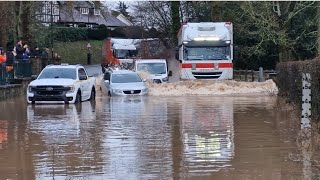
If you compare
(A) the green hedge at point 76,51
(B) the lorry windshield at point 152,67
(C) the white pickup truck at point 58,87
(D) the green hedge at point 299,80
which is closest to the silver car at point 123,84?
(C) the white pickup truck at point 58,87

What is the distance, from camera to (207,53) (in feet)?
119

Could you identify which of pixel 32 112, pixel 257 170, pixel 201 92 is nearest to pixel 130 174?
pixel 257 170

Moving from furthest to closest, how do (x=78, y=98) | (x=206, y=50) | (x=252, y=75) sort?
(x=252, y=75), (x=206, y=50), (x=78, y=98)

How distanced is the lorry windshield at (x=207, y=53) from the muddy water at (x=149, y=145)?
14577 millimetres

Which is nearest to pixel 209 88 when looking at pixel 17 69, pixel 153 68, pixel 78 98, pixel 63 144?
pixel 153 68

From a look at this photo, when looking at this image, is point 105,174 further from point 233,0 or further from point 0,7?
point 233,0

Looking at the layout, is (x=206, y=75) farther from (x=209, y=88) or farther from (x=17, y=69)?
(x=17, y=69)

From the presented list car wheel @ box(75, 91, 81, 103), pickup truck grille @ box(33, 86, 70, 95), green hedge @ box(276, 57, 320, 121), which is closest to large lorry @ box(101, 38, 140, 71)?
car wheel @ box(75, 91, 81, 103)

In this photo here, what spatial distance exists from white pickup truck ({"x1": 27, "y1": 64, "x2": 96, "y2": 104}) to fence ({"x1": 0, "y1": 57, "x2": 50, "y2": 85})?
358cm

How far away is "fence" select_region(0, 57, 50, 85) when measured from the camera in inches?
1223

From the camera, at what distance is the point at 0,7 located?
43.2 meters

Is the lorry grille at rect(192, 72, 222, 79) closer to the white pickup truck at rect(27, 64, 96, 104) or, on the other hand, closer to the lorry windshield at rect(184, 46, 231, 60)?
the lorry windshield at rect(184, 46, 231, 60)

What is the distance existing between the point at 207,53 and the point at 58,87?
12060 mm

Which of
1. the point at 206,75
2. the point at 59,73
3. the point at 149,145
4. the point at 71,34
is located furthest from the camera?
the point at 71,34
